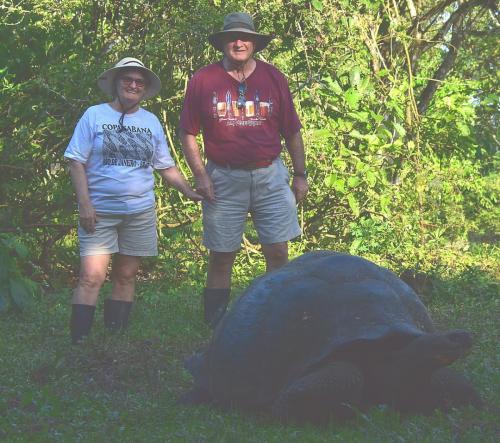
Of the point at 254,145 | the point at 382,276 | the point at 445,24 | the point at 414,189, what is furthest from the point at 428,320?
the point at 445,24

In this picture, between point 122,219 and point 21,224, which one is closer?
point 122,219

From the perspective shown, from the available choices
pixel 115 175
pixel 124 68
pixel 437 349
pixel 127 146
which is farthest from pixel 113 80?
pixel 437 349

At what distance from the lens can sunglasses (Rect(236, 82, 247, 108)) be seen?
5633mm

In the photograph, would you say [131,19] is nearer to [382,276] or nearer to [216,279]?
[216,279]

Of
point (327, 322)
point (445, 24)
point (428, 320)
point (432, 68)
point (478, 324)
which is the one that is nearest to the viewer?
point (327, 322)

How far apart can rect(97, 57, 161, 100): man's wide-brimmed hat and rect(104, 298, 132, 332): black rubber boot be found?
121 cm

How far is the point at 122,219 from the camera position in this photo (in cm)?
571

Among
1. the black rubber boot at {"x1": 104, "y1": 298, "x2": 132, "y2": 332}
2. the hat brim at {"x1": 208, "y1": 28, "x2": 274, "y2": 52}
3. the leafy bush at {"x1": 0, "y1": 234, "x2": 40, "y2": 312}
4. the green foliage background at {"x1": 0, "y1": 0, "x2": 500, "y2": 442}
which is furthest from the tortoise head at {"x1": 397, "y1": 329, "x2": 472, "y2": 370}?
the leafy bush at {"x1": 0, "y1": 234, "x2": 40, "y2": 312}

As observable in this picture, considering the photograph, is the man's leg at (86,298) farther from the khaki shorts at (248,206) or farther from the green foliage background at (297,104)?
the green foliage background at (297,104)

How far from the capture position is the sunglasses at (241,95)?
5.63 meters

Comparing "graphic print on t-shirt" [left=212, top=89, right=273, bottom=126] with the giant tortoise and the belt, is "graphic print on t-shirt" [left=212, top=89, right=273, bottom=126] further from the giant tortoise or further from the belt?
the giant tortoise

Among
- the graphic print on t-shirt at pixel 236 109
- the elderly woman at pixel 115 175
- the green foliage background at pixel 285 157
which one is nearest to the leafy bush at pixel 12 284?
the green foliage background at pixel 285 157

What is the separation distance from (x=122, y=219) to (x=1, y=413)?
5.34 ft

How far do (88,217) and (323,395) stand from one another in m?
2.14
